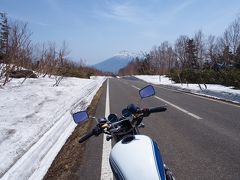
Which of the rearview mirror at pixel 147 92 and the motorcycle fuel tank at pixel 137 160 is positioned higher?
the rearview mirror at pixel 147 92

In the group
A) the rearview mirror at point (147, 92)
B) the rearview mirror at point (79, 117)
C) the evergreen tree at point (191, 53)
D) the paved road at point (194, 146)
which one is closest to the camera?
the rearview mirror at point (79, 117)

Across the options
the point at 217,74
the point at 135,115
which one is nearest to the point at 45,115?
the point at 135,115

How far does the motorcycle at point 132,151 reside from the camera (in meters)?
2.10

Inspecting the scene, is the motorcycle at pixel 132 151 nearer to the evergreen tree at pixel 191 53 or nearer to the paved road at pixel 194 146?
the paved road at pixel 194 146

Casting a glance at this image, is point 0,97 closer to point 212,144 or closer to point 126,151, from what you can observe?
point 212,144

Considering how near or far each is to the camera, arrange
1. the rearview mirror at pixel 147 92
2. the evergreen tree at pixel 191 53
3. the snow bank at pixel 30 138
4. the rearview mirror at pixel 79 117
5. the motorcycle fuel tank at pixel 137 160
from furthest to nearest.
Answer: the evergreen tree at pixel 191 53 < the snow bank at pixel 30 138 < the rearview mirror at pixel 147 92 < the rearview mirror at pixel 79 117 < the motorcycle fuel tank at pixel 137 160

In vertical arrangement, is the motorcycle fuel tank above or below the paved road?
above

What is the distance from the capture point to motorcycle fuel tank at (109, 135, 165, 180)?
6.81 ft

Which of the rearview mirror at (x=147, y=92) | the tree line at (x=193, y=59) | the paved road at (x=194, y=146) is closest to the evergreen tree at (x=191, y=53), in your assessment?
the tree line at (x=193, y=59)

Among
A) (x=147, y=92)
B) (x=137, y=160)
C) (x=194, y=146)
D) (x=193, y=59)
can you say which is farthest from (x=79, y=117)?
(x=193, y=59)

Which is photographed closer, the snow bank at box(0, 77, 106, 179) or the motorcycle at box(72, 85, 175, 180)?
the motorcycle at box(72, 85, 175, 180)

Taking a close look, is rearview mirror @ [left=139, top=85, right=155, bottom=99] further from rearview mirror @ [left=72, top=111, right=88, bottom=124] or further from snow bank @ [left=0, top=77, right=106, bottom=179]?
snow bank @ [left=0, top=77, right=106, bottom=179]

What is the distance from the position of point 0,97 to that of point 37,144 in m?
7.72

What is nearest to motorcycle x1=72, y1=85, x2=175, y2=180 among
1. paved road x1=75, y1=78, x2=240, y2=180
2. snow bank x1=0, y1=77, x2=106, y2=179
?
paved road x1=75, y1=78, x2=240, y2=180
